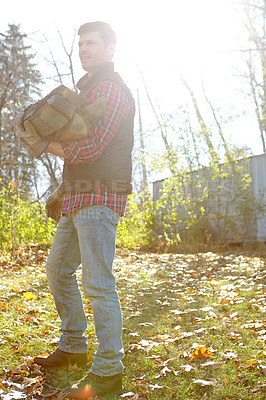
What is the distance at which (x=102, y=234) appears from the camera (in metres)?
2.42

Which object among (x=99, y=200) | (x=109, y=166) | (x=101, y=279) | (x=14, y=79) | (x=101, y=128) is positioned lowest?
(x=101, y=279)

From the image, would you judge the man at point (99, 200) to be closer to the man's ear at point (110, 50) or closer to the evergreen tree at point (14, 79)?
the man's ear at point (110, 50)

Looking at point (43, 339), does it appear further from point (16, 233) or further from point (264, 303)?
point (16, 233)

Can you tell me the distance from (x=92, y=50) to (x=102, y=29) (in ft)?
0.49

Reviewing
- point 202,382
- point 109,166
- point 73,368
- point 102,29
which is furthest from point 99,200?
point 202,382

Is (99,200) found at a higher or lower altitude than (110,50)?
lower

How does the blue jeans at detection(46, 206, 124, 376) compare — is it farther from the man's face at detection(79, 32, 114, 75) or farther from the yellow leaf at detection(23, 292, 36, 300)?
the yellow leaf at detection(23, 292, 36, 300)

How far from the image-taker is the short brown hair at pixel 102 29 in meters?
2.55

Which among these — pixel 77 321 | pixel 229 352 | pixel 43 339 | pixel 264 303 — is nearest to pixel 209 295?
pixel 264 303

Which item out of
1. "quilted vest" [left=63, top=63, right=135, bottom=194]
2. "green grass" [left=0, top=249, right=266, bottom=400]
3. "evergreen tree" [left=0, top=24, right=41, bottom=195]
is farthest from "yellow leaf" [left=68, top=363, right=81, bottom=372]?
"evergreen tree" [left=0, top=24, right=41, bottom=195]

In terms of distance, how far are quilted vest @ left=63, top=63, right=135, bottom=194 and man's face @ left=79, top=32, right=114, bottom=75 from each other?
0.18ft

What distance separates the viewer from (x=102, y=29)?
256cm

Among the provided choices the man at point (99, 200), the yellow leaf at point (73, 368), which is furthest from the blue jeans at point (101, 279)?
the yellow leaf at point (73, 368)

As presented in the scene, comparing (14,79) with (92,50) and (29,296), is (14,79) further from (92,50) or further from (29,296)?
(92,50)
